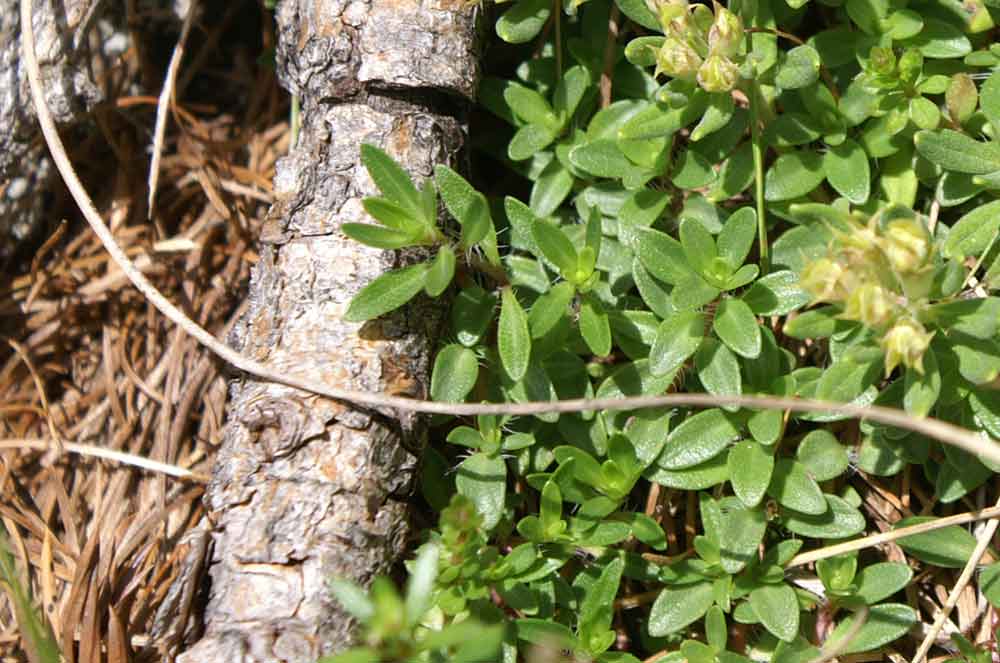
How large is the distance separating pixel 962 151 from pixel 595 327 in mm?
982

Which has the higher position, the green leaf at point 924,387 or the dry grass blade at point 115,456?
the green leaf at point 924,387

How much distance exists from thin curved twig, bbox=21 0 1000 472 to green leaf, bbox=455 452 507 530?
6.5 inches

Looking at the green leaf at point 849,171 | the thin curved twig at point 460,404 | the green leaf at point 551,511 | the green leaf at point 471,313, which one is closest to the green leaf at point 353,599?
the thin curved twig at point 460,404

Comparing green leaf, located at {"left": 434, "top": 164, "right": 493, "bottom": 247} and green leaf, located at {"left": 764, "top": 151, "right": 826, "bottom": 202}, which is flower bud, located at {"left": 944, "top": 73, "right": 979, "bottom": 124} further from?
green leaf, located at {"left": 434, "top": 164, "right": 493, "bottom": 247}

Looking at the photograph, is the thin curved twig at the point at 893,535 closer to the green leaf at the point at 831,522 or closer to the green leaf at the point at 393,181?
the green leaf at the point at 831,522

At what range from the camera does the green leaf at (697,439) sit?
243 centimetres

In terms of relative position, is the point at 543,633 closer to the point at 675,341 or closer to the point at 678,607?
the point at 678,607

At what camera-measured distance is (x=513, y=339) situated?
2371mm

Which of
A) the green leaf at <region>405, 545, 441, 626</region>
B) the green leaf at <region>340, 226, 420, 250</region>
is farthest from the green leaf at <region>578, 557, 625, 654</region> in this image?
the green leaf at <region>340, 226, 420, 250</region>

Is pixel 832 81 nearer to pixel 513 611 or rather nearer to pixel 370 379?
pixel 370 379

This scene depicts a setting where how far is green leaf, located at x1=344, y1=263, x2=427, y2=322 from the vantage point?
7.54ft

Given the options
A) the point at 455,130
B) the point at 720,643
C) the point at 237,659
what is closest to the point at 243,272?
the point at 455,130

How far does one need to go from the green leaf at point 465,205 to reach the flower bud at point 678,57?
53 centimetres

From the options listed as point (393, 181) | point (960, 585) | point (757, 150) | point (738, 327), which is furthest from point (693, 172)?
point (960, 585)
